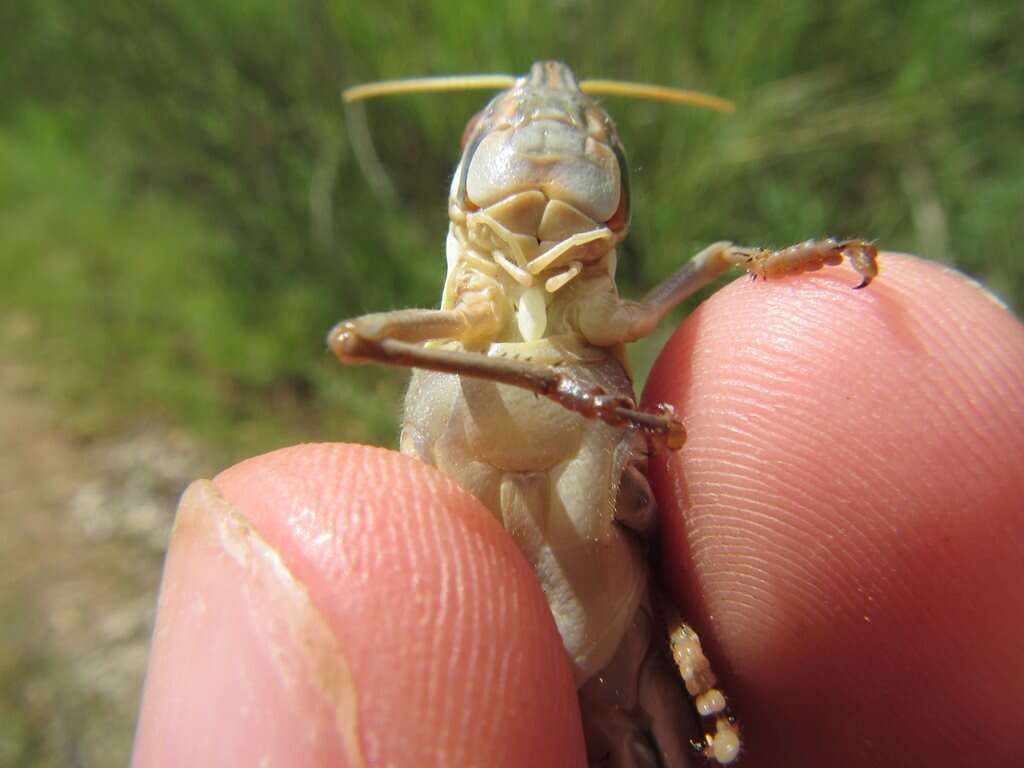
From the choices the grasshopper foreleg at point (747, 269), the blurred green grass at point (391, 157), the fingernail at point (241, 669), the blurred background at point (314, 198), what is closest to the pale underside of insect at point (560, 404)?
the grasshopper foreleg at point (747, 269)

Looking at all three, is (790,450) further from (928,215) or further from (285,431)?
(285,431)

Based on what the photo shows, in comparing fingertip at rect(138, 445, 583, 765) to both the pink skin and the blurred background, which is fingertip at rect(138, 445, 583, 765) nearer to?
the pink skin

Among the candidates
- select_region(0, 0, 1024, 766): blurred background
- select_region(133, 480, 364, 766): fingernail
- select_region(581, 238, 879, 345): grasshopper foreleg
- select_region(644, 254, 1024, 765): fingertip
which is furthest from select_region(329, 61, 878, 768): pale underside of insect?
select_region(0, 0, 1024, 766): blurred background

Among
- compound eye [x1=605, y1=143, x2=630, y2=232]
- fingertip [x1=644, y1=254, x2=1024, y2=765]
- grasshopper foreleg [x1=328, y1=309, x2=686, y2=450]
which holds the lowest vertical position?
fingertip [x1=644, y1=254, x2=1024, y2=765]

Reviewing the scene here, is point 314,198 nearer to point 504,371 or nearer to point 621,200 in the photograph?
point 621,200

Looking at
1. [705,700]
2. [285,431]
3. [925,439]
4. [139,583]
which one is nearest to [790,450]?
[925,439]

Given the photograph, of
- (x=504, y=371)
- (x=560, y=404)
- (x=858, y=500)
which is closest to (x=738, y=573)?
(x=858, y=500)
